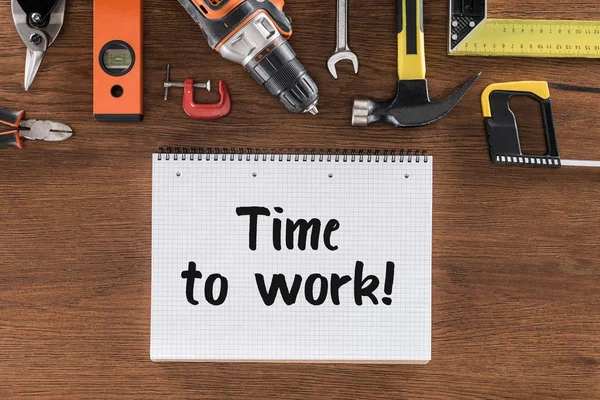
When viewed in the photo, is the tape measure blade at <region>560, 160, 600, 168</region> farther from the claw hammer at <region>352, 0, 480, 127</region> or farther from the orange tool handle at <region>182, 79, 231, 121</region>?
the orange tool handle at <region>182, 79, 231, 121</region>

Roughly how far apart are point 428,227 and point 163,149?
0.37 metres

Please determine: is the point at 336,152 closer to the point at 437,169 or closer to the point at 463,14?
the point at 437,169

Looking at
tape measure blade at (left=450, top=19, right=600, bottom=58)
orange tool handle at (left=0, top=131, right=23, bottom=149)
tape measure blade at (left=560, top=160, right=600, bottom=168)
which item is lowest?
tape measure blade at (left=560, top=160, right=600, bottom=168)

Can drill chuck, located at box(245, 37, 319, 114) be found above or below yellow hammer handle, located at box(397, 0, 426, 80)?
below

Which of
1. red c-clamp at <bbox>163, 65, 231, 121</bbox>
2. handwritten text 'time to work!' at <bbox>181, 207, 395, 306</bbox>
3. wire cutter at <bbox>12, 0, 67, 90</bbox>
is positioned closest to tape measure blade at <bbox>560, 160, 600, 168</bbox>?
handwritten text 'time to work!' at <bbox>181, 207, 395, 306</bbox>

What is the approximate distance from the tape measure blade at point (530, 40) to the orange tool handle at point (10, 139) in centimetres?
59

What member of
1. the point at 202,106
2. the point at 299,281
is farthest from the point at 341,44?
the point at 299,281

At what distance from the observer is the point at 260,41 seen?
0.62 metres

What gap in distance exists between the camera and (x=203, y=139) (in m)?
0.69

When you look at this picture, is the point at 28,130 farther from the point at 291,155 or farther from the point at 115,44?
the point at 291,155

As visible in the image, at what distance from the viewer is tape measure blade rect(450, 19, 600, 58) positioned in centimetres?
69

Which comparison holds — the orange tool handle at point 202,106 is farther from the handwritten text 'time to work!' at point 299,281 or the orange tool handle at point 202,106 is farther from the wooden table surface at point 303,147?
the handwritten text 'time to work!' at point 299,281

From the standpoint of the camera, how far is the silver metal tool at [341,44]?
0.68m

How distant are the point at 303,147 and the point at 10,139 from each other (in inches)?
15.2
